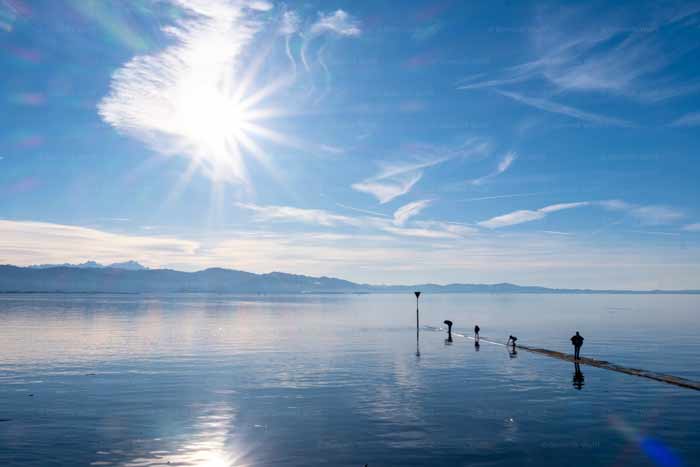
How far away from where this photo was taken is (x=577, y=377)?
1863 inches

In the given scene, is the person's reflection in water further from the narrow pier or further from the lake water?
the narrow pier

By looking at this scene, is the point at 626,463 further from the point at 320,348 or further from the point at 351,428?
the point at 320,348

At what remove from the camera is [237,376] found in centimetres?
4869

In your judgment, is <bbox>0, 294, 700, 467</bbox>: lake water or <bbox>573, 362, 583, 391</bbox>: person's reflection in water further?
<bbox>573, 362, 583, 391</bbox>: person's reflection in water

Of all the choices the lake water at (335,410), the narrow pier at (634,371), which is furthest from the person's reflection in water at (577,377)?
the narrow pier at (634,371)

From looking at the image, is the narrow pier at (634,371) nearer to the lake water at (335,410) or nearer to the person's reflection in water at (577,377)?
the lake water at (335,410)

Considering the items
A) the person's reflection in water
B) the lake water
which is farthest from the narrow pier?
the person's reflection in water

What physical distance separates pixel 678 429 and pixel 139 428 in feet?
91.9

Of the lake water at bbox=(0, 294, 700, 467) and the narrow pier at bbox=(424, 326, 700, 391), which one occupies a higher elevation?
the narrow pier at bbox=(424, 326, 700, 391)

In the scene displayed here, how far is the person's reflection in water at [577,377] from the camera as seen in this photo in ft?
141

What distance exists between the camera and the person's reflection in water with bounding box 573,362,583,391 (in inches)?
1697

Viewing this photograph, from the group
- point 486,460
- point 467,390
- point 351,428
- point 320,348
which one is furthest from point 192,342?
point 486,460

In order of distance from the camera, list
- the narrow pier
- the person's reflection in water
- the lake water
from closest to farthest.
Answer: the lake water
the narrow pier
the person's reflection in water

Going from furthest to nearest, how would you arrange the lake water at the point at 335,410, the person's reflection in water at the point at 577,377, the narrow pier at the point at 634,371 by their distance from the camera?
1. the person's reflection in water at the point at 577,377
2. the narrow pier at the point at 634,371
3. the lake water at the point at 335,410
